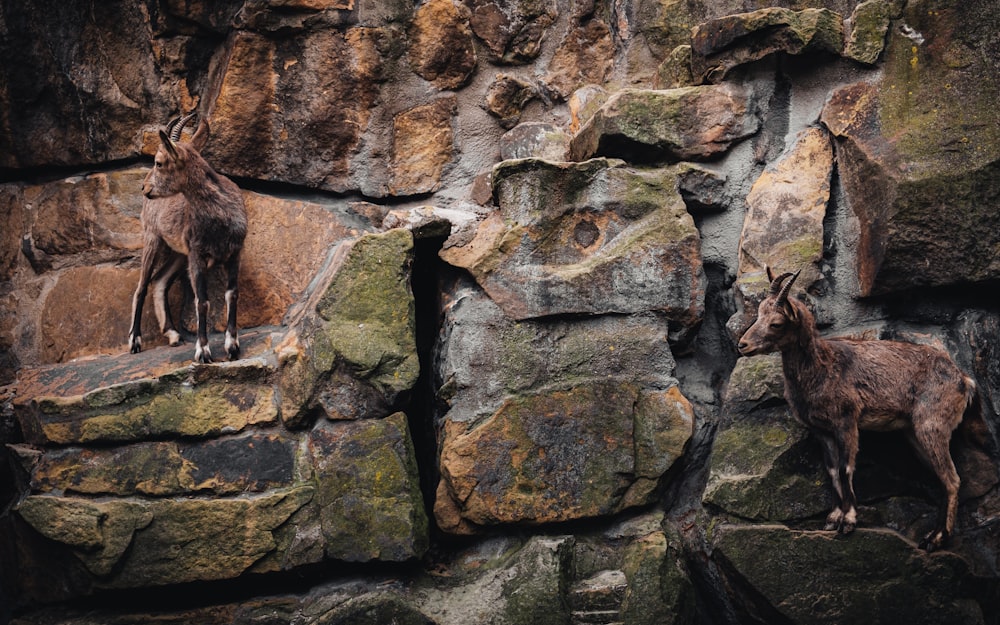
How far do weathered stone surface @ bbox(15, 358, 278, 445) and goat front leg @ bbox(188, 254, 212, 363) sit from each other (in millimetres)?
140

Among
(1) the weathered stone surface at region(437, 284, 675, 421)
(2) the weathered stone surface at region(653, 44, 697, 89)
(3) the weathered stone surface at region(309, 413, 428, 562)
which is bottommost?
(3) the weathered stone surface at region(309, 413, 428, 562)

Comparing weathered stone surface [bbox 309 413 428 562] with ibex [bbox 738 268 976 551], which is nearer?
ibex [bbox 738 268 976 551]

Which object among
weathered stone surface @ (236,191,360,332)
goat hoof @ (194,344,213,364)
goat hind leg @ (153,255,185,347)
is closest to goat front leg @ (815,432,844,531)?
weathered stone surface @ (236,191,360,332)

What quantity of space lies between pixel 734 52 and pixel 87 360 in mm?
3844

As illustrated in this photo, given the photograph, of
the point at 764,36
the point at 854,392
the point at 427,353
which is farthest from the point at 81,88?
the point at 854,392

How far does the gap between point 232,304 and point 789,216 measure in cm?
288

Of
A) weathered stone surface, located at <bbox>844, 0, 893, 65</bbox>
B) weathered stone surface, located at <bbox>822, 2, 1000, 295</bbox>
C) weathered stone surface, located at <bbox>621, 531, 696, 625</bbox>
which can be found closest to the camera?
weathered stone surface, located at <bbox>621, 531, 696, 625</bbox>

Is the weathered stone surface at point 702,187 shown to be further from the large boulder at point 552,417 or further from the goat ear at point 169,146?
the goat ear at point 169,146

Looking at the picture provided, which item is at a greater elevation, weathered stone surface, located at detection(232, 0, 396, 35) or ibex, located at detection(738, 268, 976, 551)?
weathered stone surface, located at detection(232, 0, 396, 35)

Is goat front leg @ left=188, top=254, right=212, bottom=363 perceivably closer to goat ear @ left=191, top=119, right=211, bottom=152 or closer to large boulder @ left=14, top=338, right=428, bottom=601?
large boulder @ left=14, top=338, right=428, bottom=601

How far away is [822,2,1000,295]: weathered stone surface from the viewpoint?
4602mm

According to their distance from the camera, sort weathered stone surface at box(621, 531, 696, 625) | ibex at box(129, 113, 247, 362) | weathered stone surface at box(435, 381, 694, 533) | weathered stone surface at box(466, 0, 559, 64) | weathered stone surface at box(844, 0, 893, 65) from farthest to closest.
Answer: weathered stone surface at box(466, 0, 559, 64) < ibex at box(129, 113, 247, 362) < weathered stone surface at box(844, 0, 893, 65) < weathered stone surface at box(435, 381, 694, 533) < weathered stone surface at box(621, 531, 696, 625)

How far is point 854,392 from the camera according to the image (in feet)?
14.6

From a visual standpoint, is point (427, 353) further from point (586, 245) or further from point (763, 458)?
point (763, 458)
